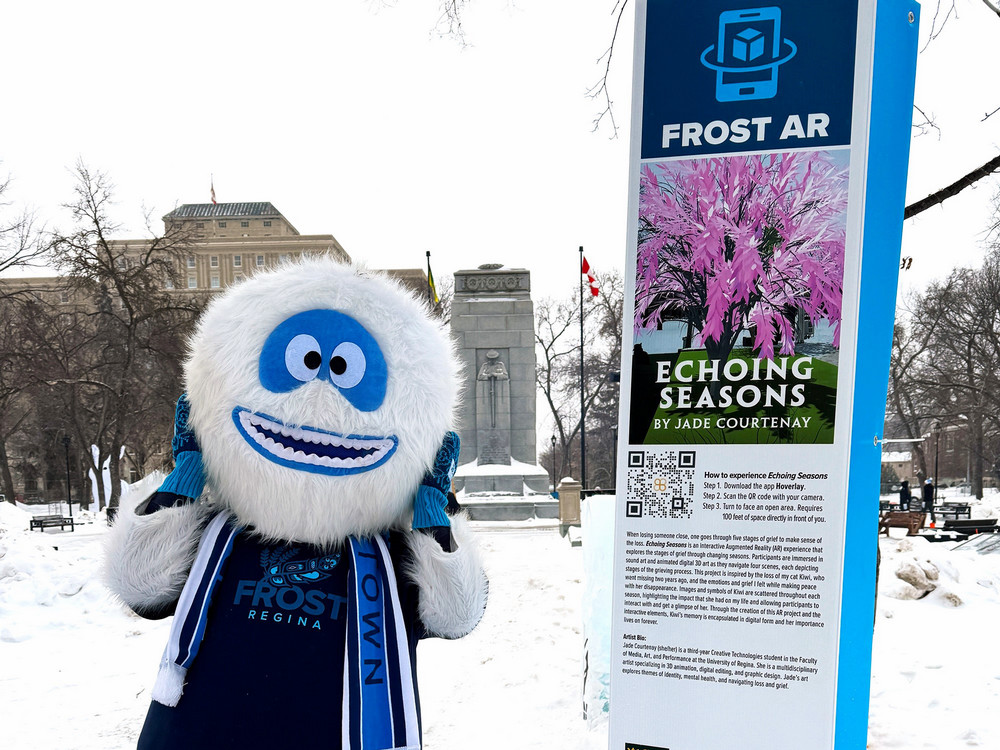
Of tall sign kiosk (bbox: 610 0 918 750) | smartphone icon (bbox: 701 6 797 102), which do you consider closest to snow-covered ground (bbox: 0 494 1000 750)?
tall sign kiosk (bbox: 610 0 918 750)

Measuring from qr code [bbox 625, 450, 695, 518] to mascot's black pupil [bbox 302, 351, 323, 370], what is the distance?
102cm

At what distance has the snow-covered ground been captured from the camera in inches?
177

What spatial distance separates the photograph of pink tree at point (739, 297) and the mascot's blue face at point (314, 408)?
0.75 meters

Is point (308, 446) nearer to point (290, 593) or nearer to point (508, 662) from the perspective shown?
point (290, 593)

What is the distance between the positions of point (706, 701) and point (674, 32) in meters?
2.05

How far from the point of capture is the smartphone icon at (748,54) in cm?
228

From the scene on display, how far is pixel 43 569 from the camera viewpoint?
8.26 m

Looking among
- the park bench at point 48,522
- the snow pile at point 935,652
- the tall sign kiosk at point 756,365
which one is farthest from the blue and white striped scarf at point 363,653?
the park bench at point 48,522

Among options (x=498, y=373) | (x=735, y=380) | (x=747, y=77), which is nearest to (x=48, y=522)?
(x=498, y=373)

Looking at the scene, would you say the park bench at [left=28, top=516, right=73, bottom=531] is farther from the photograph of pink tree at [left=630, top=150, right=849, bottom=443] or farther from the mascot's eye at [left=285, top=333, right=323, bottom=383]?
the photograph of pink tree at [left=630, top=150, right=849, bottom=443]

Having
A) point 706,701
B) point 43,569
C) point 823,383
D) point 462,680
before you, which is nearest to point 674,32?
point 823,383

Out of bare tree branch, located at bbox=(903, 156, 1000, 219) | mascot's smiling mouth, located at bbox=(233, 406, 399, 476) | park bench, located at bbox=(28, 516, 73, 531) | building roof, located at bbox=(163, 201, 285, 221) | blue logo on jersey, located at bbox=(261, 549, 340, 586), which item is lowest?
park bench, located at bbox=(28, 516, 73, 531)

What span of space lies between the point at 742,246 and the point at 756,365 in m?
0.37

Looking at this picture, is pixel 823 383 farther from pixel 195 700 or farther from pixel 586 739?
pixel 586 739
